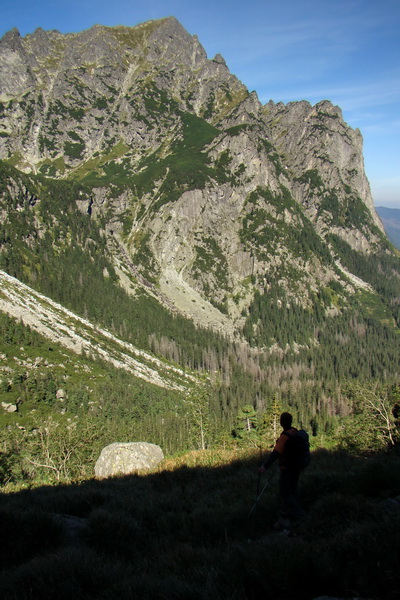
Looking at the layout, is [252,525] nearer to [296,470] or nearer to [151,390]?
[296,470]

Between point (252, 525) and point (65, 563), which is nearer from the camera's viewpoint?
point (65, 563)

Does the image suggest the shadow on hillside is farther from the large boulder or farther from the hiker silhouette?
the large boulder

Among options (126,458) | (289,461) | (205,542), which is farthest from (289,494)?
(126,458)

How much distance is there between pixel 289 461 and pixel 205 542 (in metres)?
3.00

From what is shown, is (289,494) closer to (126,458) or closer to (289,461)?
(289,461)

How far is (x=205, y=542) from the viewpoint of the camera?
7.70 meters

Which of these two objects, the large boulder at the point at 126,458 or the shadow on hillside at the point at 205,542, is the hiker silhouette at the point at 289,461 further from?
the large boulder at the point at 126,458

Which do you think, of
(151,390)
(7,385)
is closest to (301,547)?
(7,385)

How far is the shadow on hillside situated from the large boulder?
1048 cm

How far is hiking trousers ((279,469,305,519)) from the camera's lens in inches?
340

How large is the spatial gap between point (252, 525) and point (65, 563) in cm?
474

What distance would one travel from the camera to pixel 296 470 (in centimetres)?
927

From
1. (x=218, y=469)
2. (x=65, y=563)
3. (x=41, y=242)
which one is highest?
(x=41, y=242)

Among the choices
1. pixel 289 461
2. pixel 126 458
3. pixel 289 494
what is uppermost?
pixel 289 461
